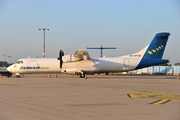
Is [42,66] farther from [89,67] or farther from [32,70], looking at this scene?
[89,67]

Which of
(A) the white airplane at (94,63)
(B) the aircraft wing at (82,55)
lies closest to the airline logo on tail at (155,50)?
(A) the white airplane at (94,63)

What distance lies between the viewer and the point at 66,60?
37.5 metres

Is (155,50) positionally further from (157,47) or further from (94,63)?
(94,63)

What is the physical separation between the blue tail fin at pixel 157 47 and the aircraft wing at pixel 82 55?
26.1 ft

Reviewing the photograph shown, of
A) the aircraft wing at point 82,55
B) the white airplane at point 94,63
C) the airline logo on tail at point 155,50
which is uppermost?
the airline logo on tail at point 155,50

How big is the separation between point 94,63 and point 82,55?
6.90 feet

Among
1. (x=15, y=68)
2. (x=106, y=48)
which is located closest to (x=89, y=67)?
(x=15, y=68)

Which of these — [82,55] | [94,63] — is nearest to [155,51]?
[94,63]

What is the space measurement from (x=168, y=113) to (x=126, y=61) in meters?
29.3

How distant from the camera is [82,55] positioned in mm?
36844

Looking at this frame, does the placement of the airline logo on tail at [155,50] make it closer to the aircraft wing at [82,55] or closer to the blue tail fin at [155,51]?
the blue tail fin at [155,51]

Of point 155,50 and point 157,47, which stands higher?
point 157,47

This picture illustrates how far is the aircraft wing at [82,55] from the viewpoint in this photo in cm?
3597

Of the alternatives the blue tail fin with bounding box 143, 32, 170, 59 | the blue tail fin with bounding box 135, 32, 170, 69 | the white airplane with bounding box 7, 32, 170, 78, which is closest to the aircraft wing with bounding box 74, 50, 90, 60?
the white airplane with bounding box 7, 32, 170, 78
